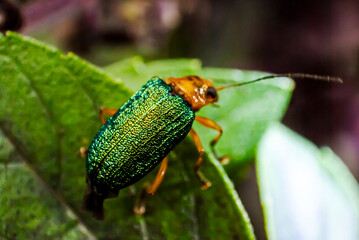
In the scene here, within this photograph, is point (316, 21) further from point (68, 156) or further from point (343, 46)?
point (68, 156)

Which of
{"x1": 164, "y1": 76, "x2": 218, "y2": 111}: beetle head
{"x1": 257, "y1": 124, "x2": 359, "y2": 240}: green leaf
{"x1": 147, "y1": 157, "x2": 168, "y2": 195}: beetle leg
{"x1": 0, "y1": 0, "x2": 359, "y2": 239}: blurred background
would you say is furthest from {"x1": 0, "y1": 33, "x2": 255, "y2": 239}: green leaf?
{"x1": 0, "y1": 0, "x2": 359, "y2": 239}: blurred background

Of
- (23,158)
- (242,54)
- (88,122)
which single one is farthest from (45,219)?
(242,54)

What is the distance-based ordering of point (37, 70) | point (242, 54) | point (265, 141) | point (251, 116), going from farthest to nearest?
point (242, 54) → point (251, 116) → point (265, 141) → point (37, 70)

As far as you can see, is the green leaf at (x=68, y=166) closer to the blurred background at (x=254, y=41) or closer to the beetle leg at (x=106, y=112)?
the beetle leg at (x=106, y=112)

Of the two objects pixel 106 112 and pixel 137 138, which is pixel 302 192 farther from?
pixel 106 112

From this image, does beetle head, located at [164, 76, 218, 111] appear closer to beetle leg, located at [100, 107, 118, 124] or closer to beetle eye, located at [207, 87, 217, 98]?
beetle eye, located at [207, 87, 217, 98]

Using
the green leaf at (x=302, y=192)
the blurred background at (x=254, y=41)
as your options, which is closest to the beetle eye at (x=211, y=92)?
the green leaf at (x=302, y=192)
